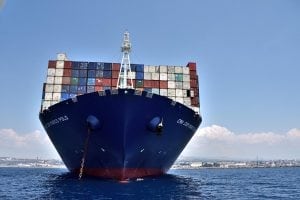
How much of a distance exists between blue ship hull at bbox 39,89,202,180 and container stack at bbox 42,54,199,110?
5.19 metres

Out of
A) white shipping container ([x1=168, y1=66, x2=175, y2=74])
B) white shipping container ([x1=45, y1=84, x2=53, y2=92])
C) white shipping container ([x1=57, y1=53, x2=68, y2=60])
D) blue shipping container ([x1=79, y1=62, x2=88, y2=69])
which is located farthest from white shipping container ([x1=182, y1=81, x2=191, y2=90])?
white shipping container ([x1=45, y1=84, x2=53, y2=92])

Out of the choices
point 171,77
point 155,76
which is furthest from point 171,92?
point 155,76

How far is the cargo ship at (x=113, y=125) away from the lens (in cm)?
2434

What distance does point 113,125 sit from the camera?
24344 mm

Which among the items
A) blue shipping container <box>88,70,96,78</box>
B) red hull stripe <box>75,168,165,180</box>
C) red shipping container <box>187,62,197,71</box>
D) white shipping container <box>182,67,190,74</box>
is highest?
red shipping container <box>187,62,197,71</box>

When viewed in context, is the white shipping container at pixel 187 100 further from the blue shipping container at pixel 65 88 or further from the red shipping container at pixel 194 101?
the blue shipping container at pixel 65 88

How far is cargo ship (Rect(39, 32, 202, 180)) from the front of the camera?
24344 millimetres

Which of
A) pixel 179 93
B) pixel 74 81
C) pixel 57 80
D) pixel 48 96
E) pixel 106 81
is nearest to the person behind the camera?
pixel 48 96

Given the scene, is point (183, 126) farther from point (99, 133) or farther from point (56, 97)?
point (56, 97)

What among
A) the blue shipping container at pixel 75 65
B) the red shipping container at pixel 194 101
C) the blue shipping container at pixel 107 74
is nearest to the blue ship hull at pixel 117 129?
the red shipping container at pixel 194 101

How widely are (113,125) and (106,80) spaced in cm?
1068

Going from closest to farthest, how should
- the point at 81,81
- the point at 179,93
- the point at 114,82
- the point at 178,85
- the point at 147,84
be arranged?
the point at 81,81, the point at 114,82, the point at 147,84, the point at 179,93, the point at 178,85

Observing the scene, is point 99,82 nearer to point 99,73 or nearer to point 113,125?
point 99,73

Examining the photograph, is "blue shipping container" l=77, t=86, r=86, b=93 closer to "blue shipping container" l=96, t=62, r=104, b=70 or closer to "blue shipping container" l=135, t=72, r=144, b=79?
"blue shipping container" l=96, t=62, r=104, b=70
